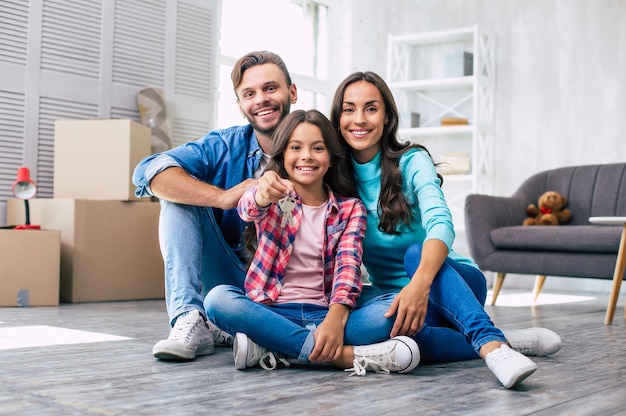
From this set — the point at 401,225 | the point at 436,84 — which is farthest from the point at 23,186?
the point at 436,84

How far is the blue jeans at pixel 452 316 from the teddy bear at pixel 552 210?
240 centimetres

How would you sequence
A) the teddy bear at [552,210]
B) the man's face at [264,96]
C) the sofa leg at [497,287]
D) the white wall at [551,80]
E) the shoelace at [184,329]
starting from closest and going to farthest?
1. the shoelace at [184,329]
2. the man's face at [264,96]
3. the sofa leg at [497,287]
4. the teddy bear at [552,210]
5. the white wall at [551,80]

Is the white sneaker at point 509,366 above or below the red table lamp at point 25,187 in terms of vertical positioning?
below

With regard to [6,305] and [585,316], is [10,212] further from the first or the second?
[585,316]

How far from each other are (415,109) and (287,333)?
177 inches

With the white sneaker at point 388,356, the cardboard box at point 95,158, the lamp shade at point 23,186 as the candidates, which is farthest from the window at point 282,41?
the white sneaker at point 388,356

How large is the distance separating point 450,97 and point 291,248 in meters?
4.28

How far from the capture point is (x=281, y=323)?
1570mm

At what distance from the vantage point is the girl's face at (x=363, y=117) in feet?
5.98

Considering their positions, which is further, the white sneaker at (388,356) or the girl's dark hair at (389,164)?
the girl's dark hair at (389,164)

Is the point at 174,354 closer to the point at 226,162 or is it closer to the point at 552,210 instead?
the point at 226,162

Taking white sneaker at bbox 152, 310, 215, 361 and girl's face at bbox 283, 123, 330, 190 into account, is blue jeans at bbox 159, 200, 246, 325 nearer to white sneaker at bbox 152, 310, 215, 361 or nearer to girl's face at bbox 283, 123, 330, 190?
white sneaker at bbox 152, 310, 215, 361

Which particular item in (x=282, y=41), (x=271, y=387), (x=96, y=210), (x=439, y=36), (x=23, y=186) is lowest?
(x=271, y=387)

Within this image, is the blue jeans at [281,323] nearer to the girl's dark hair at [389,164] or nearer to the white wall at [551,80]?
the girl's dark hair at [389,164]
